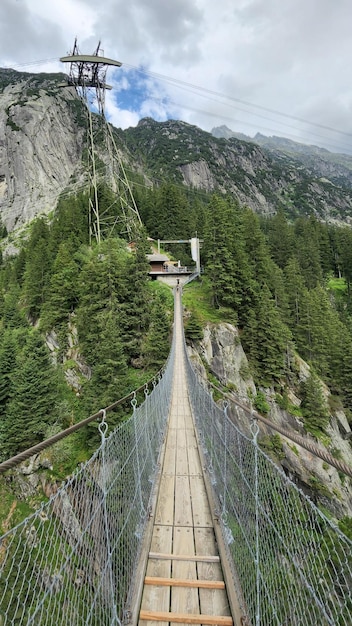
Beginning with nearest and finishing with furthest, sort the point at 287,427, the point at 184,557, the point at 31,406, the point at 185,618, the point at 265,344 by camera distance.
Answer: the point at 185,618 < the point at 184,557 < the point at 31,406 < the point at 287,427 < the point at 265,344

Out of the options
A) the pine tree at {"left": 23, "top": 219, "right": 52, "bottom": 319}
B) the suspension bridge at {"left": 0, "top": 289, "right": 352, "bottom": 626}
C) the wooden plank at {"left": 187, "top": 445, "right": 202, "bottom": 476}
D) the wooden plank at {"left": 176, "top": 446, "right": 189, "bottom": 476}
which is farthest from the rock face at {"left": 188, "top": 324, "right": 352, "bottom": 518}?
the pine tree at {"left": 23, "top": 219, "right": 52, "bottom": 319}

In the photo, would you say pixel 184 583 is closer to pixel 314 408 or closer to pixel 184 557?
pixel 184 557

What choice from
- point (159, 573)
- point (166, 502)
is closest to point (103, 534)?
point (159, 573)

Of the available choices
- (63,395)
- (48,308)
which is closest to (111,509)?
(63,395)

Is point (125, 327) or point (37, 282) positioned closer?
point (125, 327)

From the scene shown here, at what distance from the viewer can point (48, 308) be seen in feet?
62.4

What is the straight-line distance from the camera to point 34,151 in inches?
2464

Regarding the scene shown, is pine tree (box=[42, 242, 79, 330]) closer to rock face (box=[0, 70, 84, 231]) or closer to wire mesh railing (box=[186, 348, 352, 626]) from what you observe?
wire mesh railing (box=[186, 348, 352, 626])

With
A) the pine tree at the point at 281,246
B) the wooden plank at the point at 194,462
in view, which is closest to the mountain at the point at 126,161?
the pine tree at the point at 281,246

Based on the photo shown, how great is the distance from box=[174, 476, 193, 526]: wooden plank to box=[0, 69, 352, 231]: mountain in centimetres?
2686

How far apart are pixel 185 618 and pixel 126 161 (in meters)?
89.0

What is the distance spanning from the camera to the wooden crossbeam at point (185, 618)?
88.7 inches

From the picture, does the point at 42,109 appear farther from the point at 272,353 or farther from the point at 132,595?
the point at 132,595

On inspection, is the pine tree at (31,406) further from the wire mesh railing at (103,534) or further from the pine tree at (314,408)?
the pine tree at (314,408)
